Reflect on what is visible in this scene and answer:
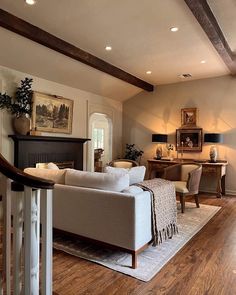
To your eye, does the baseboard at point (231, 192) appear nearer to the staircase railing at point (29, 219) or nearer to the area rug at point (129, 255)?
the area rug at point (129, 255)

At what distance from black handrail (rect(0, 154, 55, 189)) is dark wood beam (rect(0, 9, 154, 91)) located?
9.66ft

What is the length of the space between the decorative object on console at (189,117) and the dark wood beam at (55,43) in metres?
1.80

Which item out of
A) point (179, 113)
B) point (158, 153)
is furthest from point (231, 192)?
point (179, 113)

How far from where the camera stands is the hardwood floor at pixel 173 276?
6.57 ft

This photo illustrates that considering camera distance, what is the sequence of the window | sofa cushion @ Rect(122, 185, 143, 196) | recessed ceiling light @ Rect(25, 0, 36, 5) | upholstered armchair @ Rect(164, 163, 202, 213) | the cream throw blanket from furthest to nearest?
the window
upholstered armchair @ Rect(164, 163, 202, 213)
recessed ceiling light @ Rect(25, 0, 36, 5)
the cream throw blanket
sofa cushion @ Rect(122, 185, 143, 196)

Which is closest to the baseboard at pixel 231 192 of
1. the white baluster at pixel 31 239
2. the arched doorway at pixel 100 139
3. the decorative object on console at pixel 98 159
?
the arched doorway at pixel 100 139

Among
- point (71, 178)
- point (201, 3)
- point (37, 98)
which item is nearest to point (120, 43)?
point (201, 3)

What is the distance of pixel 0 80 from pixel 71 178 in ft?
9.29

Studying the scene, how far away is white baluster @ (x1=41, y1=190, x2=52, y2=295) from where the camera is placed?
3.95 feet

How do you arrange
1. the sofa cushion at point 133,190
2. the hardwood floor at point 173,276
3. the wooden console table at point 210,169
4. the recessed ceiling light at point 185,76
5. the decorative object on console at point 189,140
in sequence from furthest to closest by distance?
the decorative object on console at point 189,140 → the recessed ceiling light at point 185,76 → the wooden console table at point 210,169 → the sofa cushion at point 133,190 → the hardwood floor at point 173,276

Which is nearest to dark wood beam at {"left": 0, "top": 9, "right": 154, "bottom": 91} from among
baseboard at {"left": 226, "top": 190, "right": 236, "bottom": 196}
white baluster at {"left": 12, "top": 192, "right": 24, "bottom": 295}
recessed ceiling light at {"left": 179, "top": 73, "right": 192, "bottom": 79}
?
recessed ceiling light at {"left": 179, "top": 73, "right": 192, "bottom": 79}

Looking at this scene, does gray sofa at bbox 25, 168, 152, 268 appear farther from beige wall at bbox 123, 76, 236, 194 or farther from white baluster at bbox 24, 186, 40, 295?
beige wall at bbox 123, 76, 236, 194

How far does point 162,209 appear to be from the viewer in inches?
110

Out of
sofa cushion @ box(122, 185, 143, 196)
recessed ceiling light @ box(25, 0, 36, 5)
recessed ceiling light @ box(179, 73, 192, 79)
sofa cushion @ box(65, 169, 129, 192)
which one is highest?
recessed ceiling light @ box(25, 0, 36, 5)
